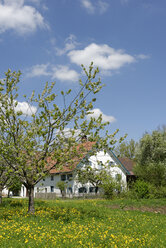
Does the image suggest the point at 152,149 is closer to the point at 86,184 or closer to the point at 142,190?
the point at 142,190

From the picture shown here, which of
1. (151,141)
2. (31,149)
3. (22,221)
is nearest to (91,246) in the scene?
(22,221)

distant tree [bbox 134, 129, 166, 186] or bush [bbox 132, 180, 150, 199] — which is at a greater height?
distant tree [bbox 134, 129, 166, 186]

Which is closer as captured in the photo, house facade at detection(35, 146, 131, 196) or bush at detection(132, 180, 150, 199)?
bush at detection(132, 180, 150, 199)

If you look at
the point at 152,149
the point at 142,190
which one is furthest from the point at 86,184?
the point at 142,190

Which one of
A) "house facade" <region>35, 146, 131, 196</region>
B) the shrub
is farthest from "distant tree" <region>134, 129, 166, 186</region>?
the shrub

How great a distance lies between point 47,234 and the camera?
1008 centimetres

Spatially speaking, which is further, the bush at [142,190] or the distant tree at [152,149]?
the distant tree at [152,149]

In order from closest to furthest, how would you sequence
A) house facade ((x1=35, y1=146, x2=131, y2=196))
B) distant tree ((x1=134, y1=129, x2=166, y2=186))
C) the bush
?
the bush, distant tree ((x1=134, y1=129, x2=166, y2=186)), house facade ((x1=35, y1=146, x2=131, y2=196))

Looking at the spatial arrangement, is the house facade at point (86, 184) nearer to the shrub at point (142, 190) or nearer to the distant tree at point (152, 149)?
the distant tree at point (152, 149)

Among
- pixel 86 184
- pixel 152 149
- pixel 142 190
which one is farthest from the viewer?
pixel 86 184

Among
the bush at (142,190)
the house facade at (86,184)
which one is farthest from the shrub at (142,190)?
the house facade at (86,184)

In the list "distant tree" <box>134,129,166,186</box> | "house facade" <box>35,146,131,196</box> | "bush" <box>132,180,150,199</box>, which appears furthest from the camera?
"house facade" <box>35,146,131,196</box>

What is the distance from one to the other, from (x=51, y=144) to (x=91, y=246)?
273 inches

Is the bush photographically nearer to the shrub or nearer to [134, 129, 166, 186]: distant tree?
the shrub
